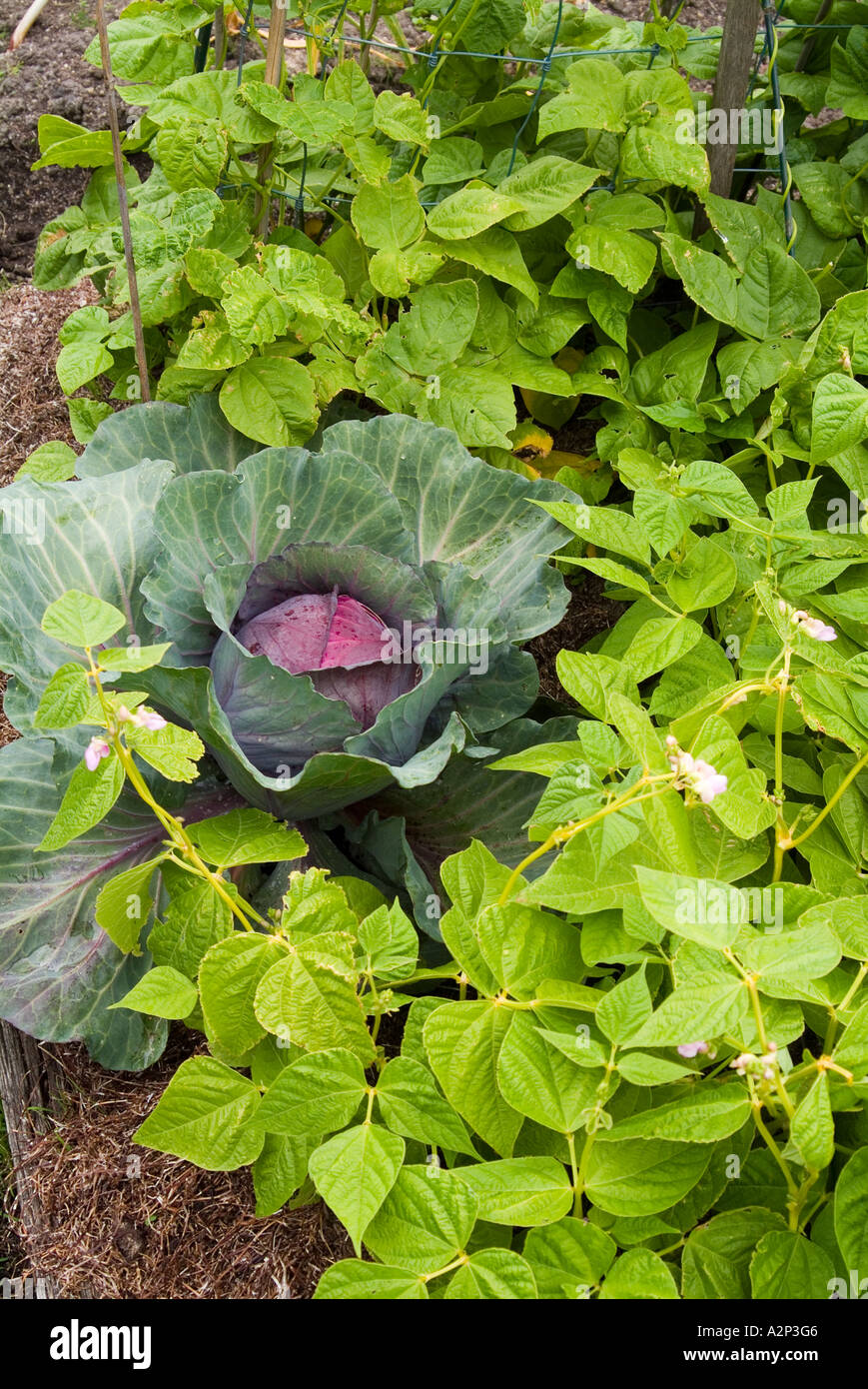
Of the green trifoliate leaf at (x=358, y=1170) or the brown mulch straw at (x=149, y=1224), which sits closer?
the green trifoliate leaf at (x=358, y=1170)

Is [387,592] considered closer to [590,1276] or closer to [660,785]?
[660,785]

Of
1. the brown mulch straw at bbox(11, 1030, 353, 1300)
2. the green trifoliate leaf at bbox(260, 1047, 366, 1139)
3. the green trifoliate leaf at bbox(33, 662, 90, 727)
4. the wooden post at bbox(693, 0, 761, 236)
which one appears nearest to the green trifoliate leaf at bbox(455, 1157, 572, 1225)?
the green trifoliate leaf at bbox(260, 1047, 366, 1139)

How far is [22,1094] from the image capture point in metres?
1.90

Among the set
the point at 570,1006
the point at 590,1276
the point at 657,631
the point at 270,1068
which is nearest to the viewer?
the point at 590,1276

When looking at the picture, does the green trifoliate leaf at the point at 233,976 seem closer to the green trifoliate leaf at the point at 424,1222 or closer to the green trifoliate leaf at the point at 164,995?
the green trifoliate leaf at the point at 164,995

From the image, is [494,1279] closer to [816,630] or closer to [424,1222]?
[424,1222]

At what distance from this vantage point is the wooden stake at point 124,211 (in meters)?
1.89

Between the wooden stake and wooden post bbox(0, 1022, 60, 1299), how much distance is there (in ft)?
4.07

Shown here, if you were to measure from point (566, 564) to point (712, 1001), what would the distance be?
51.0 inches

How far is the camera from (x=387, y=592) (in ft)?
6.37

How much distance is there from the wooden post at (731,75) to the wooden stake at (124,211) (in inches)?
48.0

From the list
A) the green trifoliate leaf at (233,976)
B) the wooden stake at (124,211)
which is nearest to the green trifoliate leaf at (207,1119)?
the green trifoliate leaf at (233,976)

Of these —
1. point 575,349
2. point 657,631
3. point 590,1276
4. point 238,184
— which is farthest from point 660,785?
point 238,184

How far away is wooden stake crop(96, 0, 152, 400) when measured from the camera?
1.89m
